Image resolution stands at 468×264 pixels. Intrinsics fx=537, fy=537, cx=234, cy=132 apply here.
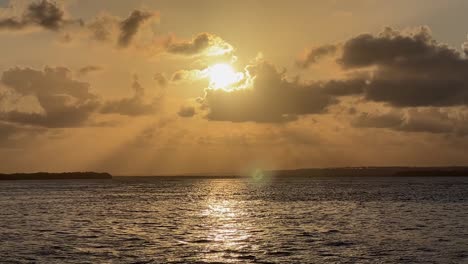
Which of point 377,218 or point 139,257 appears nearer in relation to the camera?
point 139,257

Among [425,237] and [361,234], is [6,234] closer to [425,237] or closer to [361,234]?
[361,234]

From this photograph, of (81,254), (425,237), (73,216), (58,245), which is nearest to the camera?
(81,254)

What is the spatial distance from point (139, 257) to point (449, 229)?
41.3m

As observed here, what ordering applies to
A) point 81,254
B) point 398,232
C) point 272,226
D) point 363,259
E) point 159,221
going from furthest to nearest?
point 159,221 → point 272,226 → point 398,232 → point 81,254 → point 363,259

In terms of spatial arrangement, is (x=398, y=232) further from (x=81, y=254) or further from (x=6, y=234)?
(x=6, y=234)

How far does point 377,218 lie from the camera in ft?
276

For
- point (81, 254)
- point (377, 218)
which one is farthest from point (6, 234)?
point (377, 218)

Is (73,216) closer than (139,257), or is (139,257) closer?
(139,257)

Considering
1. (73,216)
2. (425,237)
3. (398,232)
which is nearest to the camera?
(425,237)

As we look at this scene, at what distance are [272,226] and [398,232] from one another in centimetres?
1657

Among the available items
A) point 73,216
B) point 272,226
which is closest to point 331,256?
point 272,226

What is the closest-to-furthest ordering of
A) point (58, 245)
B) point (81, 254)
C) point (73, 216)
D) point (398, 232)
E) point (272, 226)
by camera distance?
point (81, 254) < point (58, 245) < point (398, 232) < point (272, 226) < point (73, 216)

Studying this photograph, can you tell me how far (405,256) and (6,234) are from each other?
45805 millimetres

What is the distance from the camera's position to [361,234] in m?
62.3
